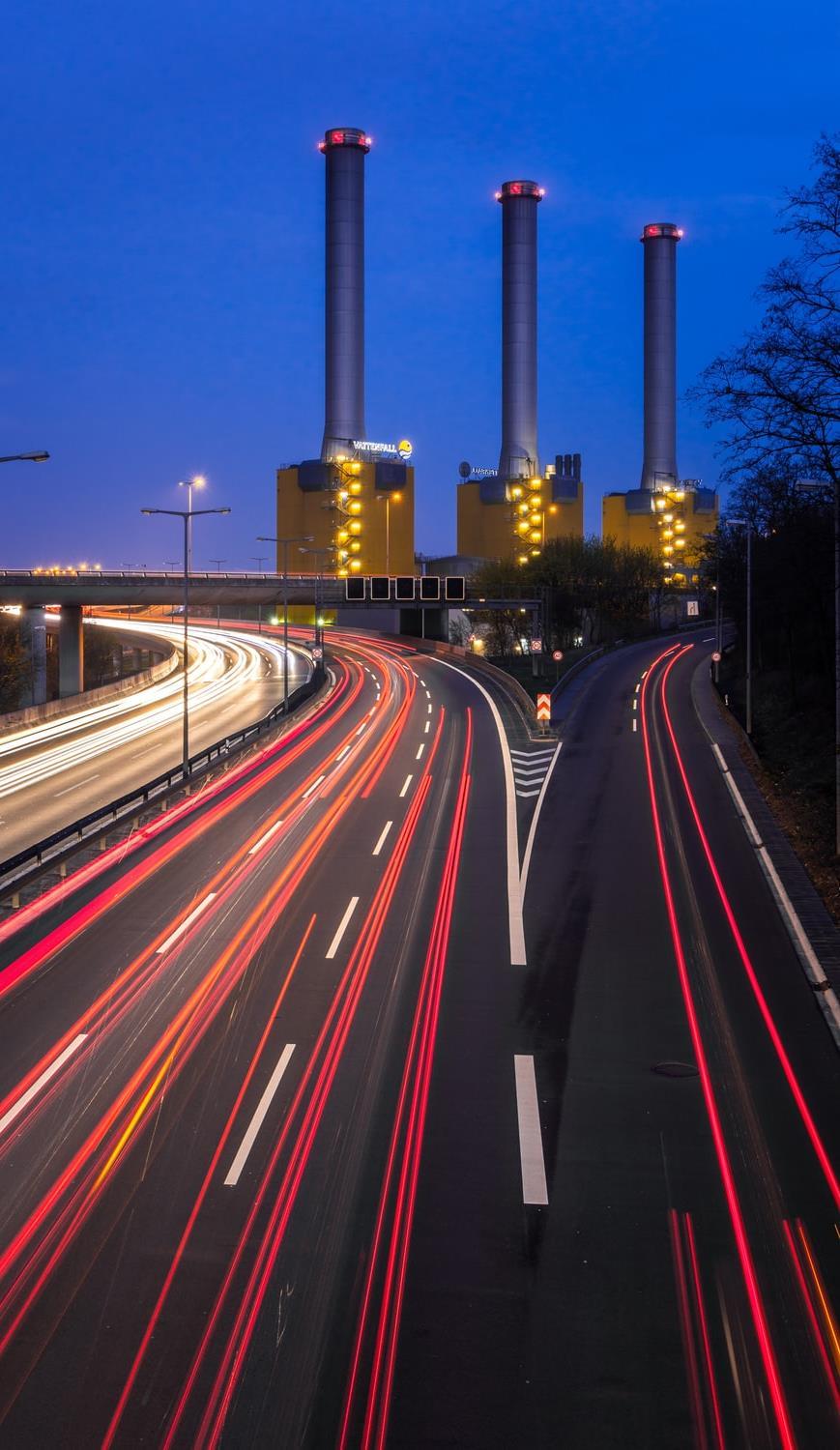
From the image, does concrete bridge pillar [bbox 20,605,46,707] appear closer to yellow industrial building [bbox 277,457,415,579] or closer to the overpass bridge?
the overpass bridge

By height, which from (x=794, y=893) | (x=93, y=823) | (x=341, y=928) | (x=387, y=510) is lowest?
(x=341, y=928)

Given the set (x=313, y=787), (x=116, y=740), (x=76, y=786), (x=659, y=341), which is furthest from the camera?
(x=659, y=341)

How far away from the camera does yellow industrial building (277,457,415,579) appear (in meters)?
113

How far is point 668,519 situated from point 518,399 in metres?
23.5

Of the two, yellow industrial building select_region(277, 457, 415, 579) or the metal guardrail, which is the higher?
yellow industrial building select_region(277, 457, 415, 579)

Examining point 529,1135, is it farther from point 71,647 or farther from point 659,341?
point 659,341

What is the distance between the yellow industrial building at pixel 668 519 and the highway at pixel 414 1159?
109 metres

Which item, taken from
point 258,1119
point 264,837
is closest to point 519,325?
point 264,837

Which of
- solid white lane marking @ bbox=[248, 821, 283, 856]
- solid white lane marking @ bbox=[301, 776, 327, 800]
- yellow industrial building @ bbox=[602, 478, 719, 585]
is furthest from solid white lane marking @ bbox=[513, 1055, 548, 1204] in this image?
yellow industrial building @ bbox=[602, 478, 719, 585]

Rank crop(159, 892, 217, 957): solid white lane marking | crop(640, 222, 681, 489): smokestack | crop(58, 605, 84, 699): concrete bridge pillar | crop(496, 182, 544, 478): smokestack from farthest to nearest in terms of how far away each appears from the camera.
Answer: crop(640, 222, 681, 489): smokestack, crop(496, 182, 544, 478): smokestack, crop(58, 605, 84, 699): concrete bridge pillar, crop(159, 892, 217, 957): solid white lane marking

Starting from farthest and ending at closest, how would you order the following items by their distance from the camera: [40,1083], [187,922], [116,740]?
[116,740] < [187,922] < [40,1083]

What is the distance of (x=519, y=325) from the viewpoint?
116812 millimetres

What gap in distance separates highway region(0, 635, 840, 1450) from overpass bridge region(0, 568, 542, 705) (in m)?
49.2

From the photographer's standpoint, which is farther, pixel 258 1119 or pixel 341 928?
pixel 341 928
